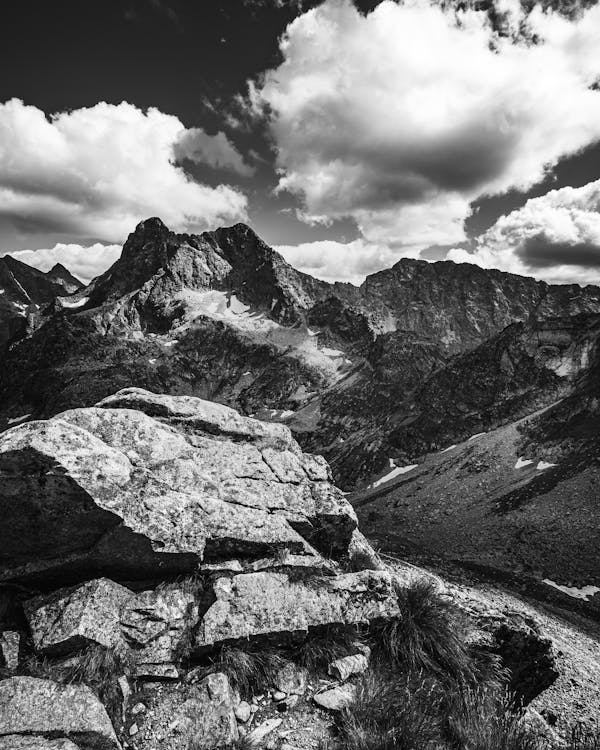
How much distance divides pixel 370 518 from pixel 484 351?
70648mm

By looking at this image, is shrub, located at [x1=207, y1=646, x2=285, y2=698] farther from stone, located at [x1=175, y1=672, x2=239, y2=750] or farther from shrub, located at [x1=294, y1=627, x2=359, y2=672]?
shrub, located at [x1=294, y1=627, x2=359, y2=672]

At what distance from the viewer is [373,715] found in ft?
19.9

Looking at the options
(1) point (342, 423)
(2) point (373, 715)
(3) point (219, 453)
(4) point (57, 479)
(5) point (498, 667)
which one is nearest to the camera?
(2) point (373, 715)

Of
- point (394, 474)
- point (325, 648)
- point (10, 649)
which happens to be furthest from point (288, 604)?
point (394, 474)

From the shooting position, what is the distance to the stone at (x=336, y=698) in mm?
6511

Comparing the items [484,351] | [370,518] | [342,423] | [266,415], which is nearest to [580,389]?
[484,351]

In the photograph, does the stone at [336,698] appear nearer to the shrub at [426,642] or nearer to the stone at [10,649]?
the shrub at [426,642]

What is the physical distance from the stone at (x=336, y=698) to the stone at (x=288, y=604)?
1019mm

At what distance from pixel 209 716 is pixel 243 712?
1.87ft

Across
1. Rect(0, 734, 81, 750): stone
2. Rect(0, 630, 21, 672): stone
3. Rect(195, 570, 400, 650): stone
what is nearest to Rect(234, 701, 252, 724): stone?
Rect(195, 570, 400, 650): stone

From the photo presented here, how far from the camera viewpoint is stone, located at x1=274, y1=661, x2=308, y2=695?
6814mm

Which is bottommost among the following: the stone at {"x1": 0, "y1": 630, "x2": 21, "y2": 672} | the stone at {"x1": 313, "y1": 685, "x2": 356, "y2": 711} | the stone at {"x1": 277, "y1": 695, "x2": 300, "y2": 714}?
the stone at {"x1": 313, "y1": 685, "x2": 356, "y2": 711}

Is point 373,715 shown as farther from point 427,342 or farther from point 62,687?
point 427,342

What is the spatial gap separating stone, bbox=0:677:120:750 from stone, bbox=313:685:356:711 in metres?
3.08
